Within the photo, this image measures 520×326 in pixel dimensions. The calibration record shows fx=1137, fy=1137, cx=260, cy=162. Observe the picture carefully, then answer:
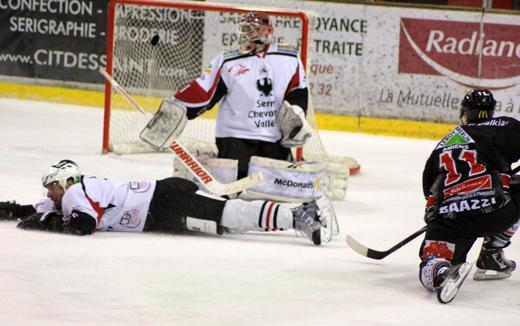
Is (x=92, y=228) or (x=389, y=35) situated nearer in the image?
(x=92, y=228)

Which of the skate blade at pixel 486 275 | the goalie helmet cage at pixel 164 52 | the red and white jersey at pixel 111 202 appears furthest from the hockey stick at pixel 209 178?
the skate blade at pixel 486 275

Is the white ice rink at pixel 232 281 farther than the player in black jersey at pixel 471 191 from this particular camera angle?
No

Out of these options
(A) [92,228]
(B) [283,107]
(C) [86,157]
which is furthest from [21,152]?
(A) [92,228]

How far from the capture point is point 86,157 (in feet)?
25.1

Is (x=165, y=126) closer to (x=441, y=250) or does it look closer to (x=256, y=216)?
(x=256, y=216)

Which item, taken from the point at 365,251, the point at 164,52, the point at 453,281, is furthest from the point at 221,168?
the point at 164,52

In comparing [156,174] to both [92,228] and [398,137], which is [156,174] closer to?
[92,228]

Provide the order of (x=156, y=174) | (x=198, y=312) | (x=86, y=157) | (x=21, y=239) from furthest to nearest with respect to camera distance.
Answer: (x=86, y=157) → (x=156, y=174) → (x=21, y=239) → (x=198, y=312)

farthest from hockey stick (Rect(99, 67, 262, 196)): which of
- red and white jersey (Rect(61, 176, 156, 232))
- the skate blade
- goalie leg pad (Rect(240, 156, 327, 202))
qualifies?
the skate blade

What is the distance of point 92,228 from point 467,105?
67.3 inches

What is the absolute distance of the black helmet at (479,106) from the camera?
440 centimetres

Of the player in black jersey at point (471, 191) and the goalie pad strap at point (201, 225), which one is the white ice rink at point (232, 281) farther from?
the player in black jersey at point (471, 191)

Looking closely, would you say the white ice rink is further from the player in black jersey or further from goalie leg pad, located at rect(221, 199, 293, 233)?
the player in black jersey

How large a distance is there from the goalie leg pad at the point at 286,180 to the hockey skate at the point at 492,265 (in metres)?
1.62
